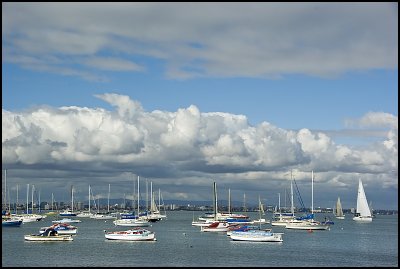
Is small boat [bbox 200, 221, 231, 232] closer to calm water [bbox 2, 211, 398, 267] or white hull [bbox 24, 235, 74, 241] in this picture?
calm water [bbox 2, 211, 398, 267]

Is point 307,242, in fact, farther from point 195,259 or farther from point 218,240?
point 195,259

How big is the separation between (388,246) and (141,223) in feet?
277

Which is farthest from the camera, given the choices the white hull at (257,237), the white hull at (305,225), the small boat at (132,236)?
the white hull at (305,225)

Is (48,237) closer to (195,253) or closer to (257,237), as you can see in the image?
(195,253)

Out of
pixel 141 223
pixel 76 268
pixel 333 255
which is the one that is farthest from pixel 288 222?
pixel 76 268

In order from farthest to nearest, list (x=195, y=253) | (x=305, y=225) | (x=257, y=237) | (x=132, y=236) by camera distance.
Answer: (x=305, y=225) < (x=257, y=237) < (x=132, y=236) < (x=195, y=253)

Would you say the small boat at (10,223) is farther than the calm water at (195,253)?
Yes

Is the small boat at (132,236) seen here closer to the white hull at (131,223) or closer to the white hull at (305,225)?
the white hull at (131,223)

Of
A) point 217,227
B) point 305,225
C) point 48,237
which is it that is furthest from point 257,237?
point 305,225

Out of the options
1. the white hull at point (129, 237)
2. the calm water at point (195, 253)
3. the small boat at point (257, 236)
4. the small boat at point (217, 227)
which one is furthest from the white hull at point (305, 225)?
the white hull at point (129, 237)

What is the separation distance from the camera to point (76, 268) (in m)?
81.8

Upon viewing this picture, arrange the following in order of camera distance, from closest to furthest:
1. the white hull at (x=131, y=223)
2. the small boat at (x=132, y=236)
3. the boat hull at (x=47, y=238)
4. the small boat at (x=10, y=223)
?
the boat hull at (x=47, y=238), the small boat at (x=132, y=236), the small boat at (x=10, y=223), the white hull at (x=131, y=223)

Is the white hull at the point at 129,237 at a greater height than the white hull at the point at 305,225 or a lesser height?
greater

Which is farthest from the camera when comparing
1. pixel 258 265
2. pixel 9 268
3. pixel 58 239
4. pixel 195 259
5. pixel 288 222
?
pixel 288 222
